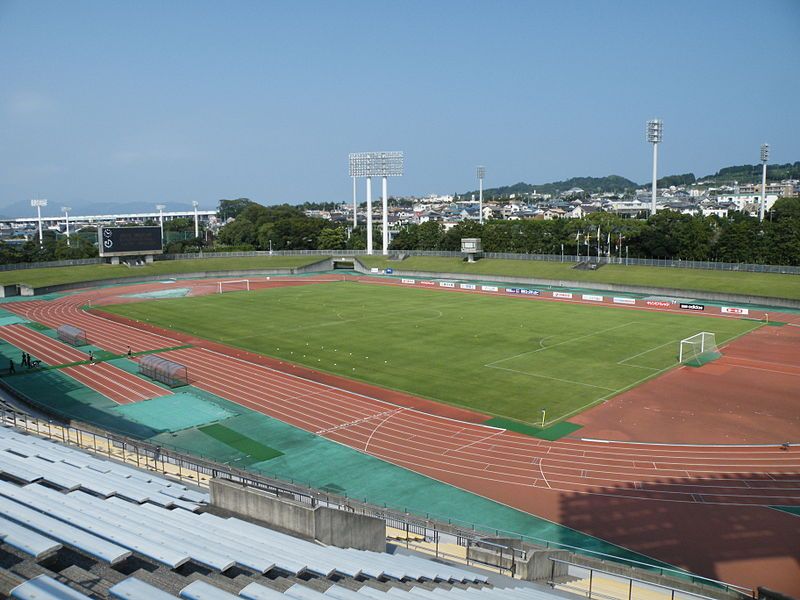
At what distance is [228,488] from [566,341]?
1279 inches

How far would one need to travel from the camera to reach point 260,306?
5672 cm

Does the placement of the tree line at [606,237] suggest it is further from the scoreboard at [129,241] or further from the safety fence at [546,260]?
the scoreboard at [129,241]

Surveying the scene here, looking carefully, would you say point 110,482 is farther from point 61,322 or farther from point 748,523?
point 61,322

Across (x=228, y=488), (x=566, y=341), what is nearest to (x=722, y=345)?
(x=566, y=341)

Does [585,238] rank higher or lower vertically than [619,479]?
higher

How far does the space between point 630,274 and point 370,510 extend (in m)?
60.7

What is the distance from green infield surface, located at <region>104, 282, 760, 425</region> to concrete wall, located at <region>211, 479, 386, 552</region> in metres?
15.3

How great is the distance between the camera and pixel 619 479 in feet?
66.4

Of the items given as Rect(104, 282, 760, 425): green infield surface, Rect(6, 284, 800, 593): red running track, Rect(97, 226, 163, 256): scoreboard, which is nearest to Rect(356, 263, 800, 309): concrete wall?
Rect(104, 282, 760, 425): green infield surface

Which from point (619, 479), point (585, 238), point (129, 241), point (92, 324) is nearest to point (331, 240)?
point (129, 241)

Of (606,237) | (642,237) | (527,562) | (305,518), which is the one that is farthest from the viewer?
(606,237)

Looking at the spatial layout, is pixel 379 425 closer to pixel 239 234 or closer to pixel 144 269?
pixel 144 269

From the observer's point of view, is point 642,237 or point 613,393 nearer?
point 613,393

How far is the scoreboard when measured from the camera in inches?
3054
